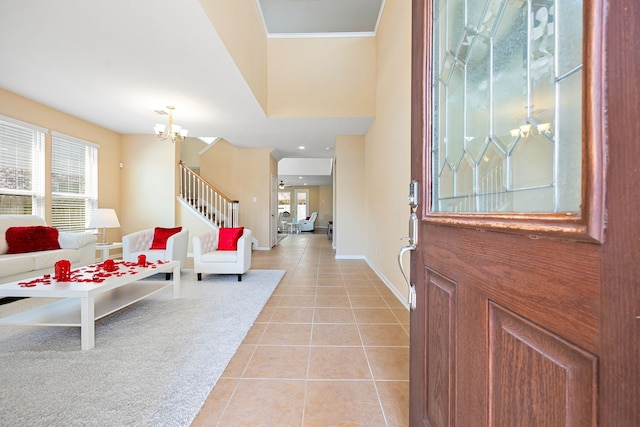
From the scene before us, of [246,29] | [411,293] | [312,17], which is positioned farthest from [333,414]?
[312,17]

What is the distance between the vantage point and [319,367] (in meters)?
2.02

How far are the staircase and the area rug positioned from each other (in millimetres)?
4077

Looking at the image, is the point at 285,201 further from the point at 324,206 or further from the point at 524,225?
the point at 524,225

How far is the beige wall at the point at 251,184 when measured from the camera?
7.78 m

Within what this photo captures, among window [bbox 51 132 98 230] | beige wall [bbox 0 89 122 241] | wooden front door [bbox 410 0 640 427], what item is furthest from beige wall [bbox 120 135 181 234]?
wooden front door [bbox 410 0 640 427]

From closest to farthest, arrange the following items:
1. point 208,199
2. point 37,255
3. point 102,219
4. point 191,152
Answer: point 37,255, point 102,219, point 208,199, point 191,152

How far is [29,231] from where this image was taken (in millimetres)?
3877

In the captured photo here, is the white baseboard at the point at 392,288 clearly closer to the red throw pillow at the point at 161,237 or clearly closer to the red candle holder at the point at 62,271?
the red candle holder at the point at 62,271

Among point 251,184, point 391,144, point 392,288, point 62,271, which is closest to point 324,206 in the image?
point 251,184

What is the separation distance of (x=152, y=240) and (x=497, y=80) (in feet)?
17.2

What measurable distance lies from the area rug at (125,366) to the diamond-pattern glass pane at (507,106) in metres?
1.73

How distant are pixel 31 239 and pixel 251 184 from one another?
4.55 m

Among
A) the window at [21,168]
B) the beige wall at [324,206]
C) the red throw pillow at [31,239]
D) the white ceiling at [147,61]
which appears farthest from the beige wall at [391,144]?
the beige wall at [324,206]

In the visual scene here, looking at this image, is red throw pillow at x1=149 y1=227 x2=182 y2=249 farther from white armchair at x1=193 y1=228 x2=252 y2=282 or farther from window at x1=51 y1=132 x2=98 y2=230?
window at x1=51 y1=132 x2=98 y2=230
